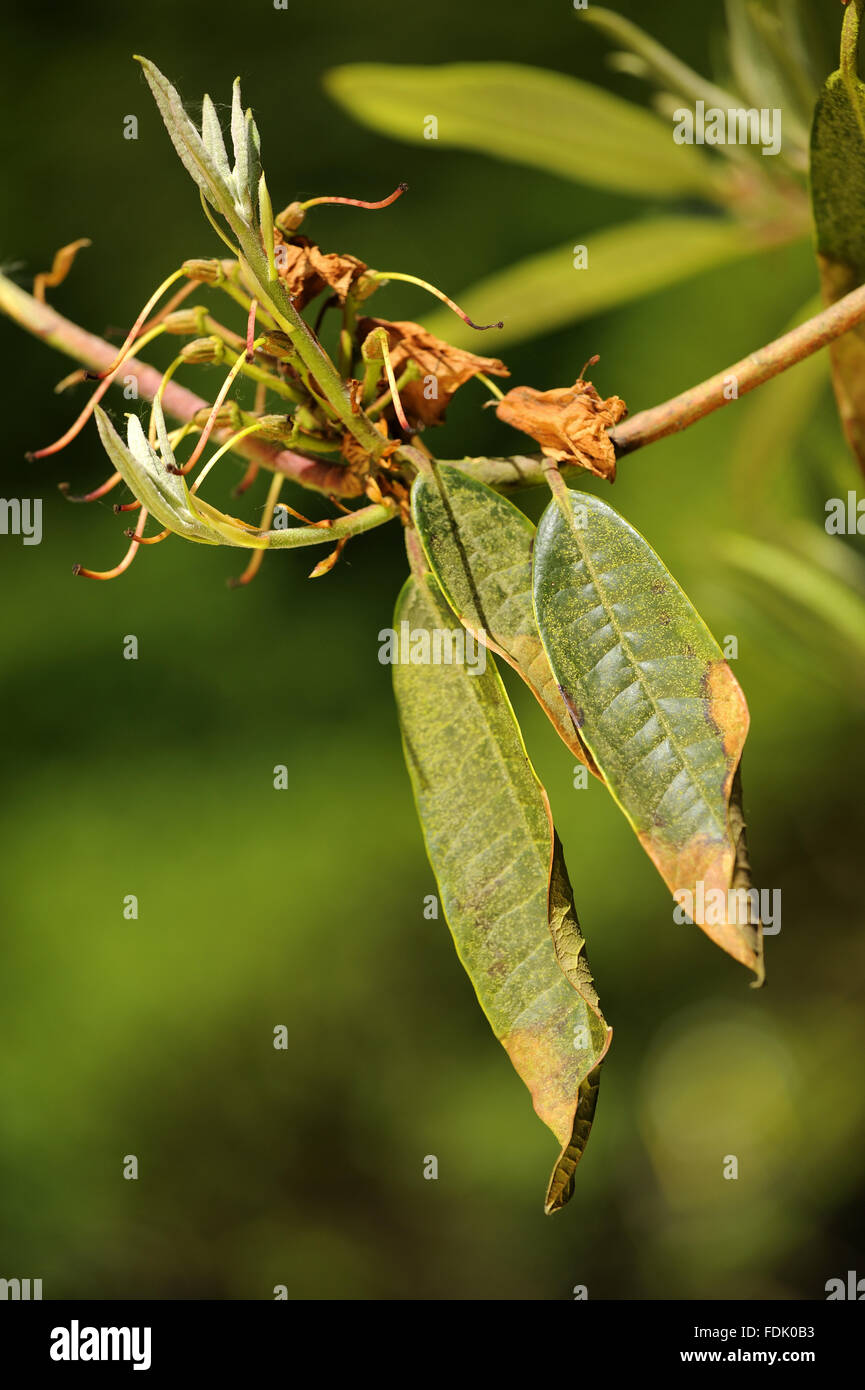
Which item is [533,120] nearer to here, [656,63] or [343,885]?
[656,63]

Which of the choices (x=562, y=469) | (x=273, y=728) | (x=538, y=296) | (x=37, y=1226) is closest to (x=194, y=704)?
(x=273, y=728)

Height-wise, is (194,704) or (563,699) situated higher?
(194,704)

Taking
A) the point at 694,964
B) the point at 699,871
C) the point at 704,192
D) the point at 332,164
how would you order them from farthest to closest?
the point at 694,964
the point at 332,164
the point at 704,192
the point at 699,871

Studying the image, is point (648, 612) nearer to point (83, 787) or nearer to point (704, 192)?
point (704, 192)

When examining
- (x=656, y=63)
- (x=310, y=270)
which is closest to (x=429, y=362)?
(x=310, y=270)

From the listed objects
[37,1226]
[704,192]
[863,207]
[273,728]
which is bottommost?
[37,1226]
